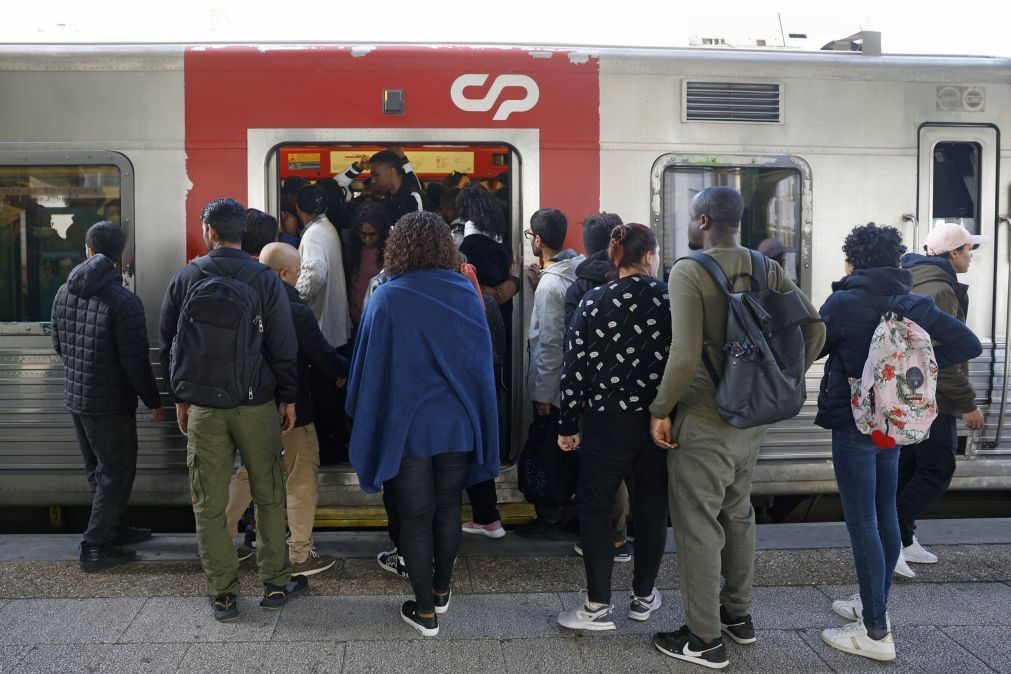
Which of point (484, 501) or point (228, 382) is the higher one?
point (228, 382)

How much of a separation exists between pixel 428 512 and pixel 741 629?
1378 mm

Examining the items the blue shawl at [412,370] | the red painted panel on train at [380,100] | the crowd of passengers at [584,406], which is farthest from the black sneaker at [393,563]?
the red painted panel on train at [380,100]

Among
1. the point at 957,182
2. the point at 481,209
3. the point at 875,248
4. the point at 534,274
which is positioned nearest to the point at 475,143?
the point at 481,209

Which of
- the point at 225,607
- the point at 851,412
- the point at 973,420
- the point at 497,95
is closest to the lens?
the point at 851,412

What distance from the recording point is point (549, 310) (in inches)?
183

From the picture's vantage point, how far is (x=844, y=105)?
5.28 meters

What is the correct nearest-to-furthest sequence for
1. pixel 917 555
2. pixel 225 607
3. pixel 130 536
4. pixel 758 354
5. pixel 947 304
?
1. pixel 758 354
2. pixel 225 607
3. pixel 947 304
4. pixel 917 555
5. pixel 130 536

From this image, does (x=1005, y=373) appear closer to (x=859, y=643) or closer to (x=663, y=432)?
(x=859, y=643)

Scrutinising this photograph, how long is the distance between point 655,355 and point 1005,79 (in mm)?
3200

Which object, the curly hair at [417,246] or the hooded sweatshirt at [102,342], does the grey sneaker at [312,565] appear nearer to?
the hooded sweatshirt at [102,342]

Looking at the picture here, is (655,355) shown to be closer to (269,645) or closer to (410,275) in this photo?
(410,275)

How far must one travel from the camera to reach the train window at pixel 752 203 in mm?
5180

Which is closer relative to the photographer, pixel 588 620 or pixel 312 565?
pixel 588 620

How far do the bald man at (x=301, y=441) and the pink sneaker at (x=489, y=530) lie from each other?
82 cm
